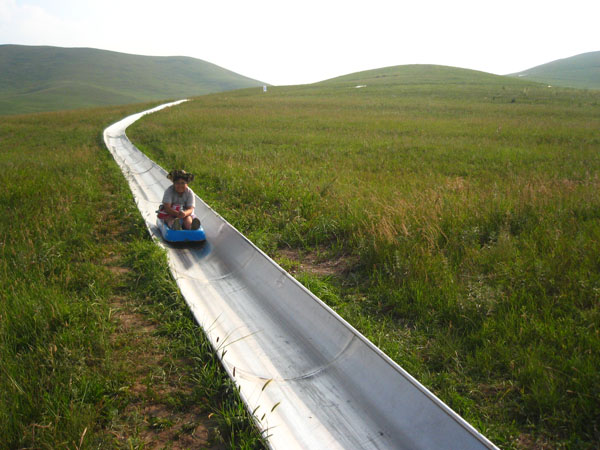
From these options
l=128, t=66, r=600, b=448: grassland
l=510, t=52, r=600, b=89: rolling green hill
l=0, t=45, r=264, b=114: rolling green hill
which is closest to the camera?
l=128, t=66, r=600, b=448: grassland

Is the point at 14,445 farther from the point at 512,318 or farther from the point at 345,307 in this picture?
the point at 512,318

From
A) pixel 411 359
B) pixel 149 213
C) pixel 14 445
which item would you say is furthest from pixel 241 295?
pixel 149 213

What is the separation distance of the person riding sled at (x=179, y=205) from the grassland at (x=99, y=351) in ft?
1.83

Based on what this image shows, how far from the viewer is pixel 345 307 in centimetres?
438

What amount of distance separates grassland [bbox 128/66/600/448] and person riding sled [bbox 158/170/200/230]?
993 mm

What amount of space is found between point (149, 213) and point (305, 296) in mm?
5213

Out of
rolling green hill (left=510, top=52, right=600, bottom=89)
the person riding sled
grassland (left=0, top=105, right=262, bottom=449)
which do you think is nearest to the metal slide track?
grassland (left=0, top=105, right=262, bottom=449)

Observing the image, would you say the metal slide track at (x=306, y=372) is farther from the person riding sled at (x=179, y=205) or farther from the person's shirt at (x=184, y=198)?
the person's shirt at (x=184, y=198)

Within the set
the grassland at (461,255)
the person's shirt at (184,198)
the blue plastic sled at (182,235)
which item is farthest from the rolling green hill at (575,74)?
the blue plastic sled at (182,235)

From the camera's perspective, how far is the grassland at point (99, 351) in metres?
2.65

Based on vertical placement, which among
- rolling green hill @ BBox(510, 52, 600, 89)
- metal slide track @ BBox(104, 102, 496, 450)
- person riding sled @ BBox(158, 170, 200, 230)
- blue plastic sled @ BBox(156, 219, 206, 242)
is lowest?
metal slide track @ BBox(104, 102, 496, 450)

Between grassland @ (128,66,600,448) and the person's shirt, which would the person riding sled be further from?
grassland @ (128,66,600,448)

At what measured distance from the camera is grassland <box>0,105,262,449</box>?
2.65 metres

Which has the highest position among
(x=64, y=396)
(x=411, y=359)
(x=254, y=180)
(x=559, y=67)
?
(x=559, y=67)
